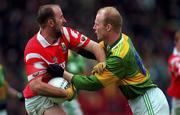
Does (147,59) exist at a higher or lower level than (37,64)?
lower

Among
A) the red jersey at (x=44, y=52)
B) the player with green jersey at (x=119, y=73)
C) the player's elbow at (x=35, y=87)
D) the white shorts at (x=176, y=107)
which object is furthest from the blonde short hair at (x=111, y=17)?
the white shorts at (x=176, y=107)

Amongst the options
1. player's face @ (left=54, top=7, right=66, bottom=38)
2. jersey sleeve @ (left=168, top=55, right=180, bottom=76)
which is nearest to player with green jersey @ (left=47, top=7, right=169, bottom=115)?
player's face @ (left=54, top=7, right=66, bottom=38)

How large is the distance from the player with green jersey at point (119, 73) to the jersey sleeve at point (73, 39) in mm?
348

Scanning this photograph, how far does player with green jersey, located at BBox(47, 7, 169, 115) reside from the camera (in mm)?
9461

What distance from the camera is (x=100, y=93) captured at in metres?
16.4

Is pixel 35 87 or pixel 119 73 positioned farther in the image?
pixel 35 87

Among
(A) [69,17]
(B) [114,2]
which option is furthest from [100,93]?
(B) [114,2]

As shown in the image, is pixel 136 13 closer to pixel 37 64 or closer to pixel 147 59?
pixel 147 59

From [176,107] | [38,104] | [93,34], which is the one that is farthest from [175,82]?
[93,34]

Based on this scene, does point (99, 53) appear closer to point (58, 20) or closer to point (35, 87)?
point (58, 20)

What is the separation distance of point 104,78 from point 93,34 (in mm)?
9070

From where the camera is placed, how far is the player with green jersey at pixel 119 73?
372 inches

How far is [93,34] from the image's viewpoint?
18.5 meters

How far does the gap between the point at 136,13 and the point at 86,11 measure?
5.93 ft
